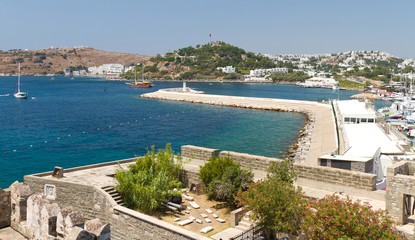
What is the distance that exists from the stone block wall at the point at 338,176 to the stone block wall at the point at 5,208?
9331 millimetres

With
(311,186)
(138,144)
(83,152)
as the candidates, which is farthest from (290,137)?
(311,186)

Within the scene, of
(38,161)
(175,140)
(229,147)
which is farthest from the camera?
(175,140)

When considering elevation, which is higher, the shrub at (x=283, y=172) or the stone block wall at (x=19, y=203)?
the shrub at (x=283, y=172)

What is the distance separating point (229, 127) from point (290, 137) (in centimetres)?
1017

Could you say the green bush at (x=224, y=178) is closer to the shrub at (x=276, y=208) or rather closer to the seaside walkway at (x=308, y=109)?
the shrub at (x=276, y=208)

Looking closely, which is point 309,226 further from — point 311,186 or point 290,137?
point 290,137

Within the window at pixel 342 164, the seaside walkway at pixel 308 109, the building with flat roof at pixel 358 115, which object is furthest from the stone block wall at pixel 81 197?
the building with flat roof at pixel 358 115

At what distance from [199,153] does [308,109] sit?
52.4 m

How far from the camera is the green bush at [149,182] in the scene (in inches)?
477

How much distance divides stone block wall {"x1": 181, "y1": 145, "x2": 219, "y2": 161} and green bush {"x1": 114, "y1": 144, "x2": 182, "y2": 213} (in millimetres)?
1325

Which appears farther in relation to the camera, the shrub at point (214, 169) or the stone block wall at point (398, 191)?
the shrub at point (214, 169)

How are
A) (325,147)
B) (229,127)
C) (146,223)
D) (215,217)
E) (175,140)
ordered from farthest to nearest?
(229,127) → (175,140) → (325,147) → (215,217) → (146,223)

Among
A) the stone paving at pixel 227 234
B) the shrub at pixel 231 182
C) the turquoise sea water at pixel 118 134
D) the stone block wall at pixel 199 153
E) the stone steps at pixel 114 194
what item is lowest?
the turquoise sea water at pixel 118 134

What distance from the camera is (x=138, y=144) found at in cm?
3703
